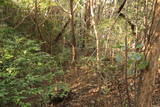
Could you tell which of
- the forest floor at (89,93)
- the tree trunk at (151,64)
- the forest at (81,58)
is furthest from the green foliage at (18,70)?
the tree trunk at (151,64)

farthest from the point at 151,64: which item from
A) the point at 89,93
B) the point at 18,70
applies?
the point at 89,93

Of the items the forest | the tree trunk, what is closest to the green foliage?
the forest

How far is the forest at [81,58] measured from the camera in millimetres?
2402

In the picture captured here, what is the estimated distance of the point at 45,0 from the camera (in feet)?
23.5

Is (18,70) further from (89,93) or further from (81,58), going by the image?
(89,93)

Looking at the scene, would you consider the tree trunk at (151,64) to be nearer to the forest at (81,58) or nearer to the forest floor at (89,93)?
the forest at (81,58)

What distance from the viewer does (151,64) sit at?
7.41ft

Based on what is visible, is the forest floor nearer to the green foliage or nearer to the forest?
the forest

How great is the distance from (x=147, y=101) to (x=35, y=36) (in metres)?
7.01

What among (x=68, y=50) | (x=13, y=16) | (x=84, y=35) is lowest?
(x=68, y=50)

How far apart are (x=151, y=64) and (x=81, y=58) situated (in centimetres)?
491

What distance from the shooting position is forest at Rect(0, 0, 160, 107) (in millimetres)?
2402

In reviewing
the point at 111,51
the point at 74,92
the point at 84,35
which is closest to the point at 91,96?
the point at 74,92

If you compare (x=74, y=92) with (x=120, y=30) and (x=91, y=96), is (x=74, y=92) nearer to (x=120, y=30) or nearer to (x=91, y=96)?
(x=91, y=96)
